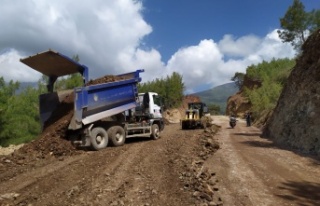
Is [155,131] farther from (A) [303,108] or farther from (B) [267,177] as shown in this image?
(B) [267,177]


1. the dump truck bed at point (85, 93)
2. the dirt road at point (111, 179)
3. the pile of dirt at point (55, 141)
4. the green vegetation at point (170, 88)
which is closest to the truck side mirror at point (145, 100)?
the dump truck bed at point (85, 93)

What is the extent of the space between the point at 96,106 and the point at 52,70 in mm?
3002

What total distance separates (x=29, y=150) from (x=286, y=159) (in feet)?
31.4

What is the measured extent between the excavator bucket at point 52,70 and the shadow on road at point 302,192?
10.0 m

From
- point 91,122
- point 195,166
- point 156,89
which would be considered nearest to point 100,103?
point 91,122

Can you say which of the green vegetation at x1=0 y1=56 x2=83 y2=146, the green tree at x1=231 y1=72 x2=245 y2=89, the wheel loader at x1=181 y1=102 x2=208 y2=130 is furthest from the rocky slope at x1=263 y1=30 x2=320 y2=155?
the green tree at x1=231 y1=72 x2=245 y2=89

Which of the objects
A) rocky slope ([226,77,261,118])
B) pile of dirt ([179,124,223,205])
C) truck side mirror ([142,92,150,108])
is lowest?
pile of dirt ([179,124,223,205])

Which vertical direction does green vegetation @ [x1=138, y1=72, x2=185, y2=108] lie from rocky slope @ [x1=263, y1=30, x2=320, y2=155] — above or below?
above

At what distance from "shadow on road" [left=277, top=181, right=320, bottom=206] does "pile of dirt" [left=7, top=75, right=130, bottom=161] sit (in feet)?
26.9

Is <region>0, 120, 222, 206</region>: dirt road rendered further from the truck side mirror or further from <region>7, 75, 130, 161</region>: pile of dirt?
the truck side mirror

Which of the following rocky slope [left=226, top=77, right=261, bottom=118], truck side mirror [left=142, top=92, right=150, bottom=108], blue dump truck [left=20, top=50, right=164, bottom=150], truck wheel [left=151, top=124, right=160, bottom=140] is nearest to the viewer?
blue dump truck [left=20, top=50, right=164, bottom=150]

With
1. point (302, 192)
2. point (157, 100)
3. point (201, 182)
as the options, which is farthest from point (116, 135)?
point (302, 192)

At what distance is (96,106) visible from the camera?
14750 millimetres

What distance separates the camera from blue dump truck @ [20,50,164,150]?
14.3 m
